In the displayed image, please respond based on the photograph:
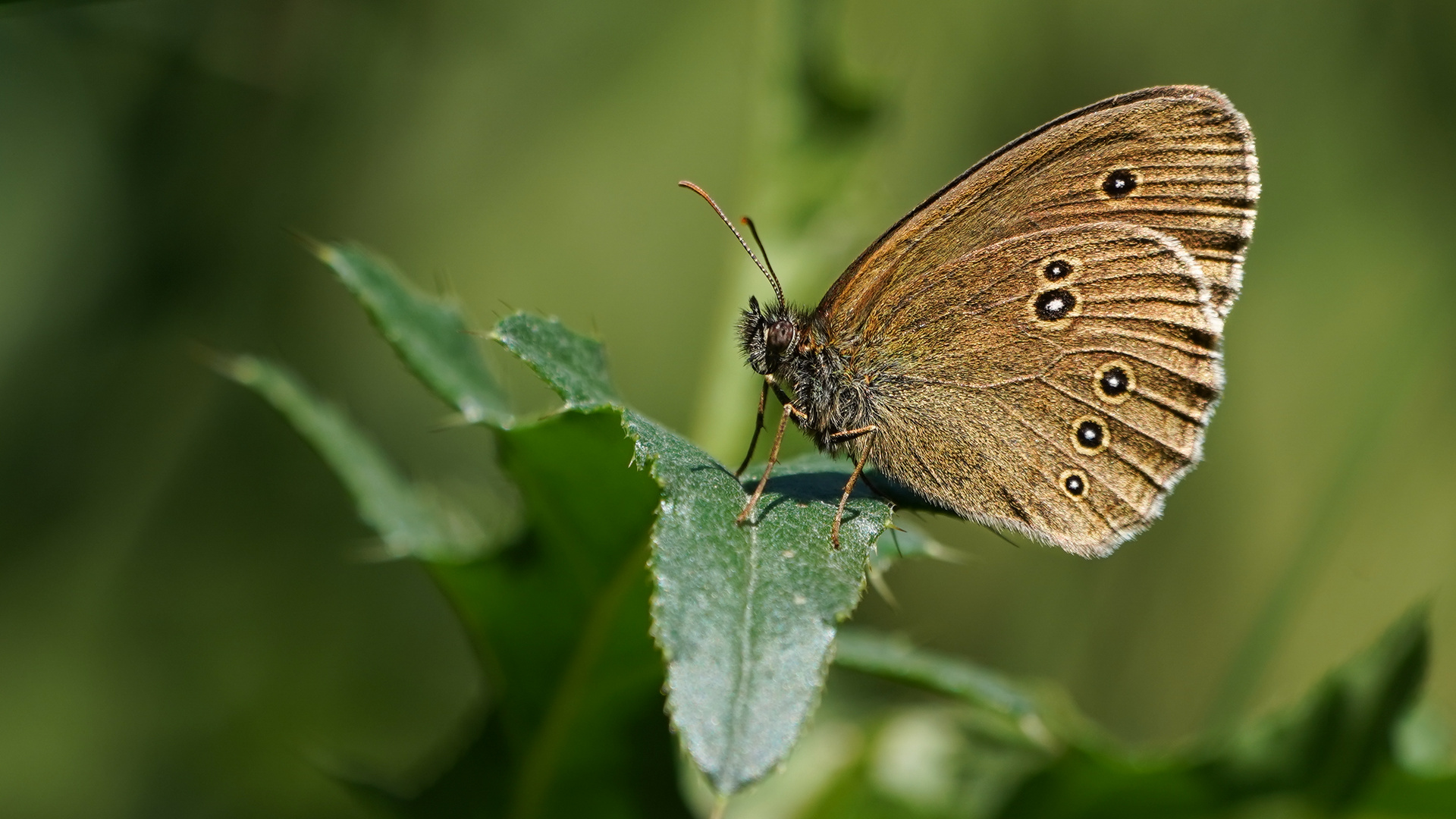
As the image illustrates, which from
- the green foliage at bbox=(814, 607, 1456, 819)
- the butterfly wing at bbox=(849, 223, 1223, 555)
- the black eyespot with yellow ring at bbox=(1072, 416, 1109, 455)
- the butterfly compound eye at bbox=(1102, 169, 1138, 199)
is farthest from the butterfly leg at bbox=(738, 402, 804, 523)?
the butterfly compound eye at bbox=(1102, 169, 1138, 199)

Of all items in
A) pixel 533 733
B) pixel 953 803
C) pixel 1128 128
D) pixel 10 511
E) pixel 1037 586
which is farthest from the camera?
pixel 1037 586

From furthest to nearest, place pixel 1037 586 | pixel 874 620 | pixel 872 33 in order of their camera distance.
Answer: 1. pixel 872 33
2. pixel 874 620
3. pixel 1037 586

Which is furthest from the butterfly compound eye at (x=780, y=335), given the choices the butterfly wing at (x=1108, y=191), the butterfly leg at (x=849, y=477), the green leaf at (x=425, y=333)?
the green leaf at (x=425, y=333)

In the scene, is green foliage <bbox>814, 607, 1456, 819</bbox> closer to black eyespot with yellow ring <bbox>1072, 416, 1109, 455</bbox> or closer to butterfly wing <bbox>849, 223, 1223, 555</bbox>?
butterfly wing <bbox>849, 223, 1223, 555</bbox>

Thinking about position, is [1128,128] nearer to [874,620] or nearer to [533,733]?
[533,733]

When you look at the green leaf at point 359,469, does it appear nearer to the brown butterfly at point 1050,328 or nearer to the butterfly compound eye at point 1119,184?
the brown butterfly at point 1050,328

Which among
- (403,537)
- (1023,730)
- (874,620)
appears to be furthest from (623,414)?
(874,620)
